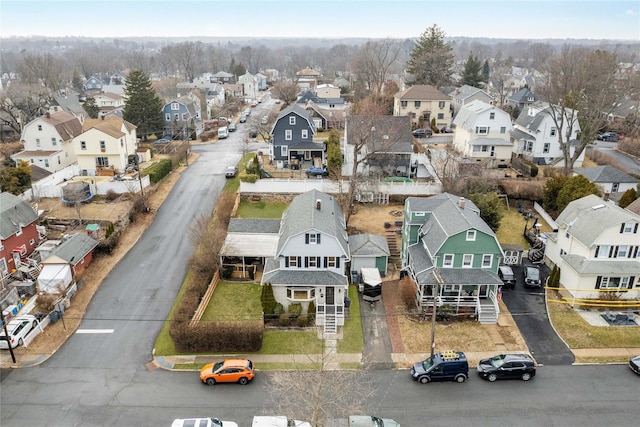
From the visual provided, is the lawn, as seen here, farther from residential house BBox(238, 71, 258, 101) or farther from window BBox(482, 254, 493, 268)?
residential house BBox(238, 71, 258, 101)

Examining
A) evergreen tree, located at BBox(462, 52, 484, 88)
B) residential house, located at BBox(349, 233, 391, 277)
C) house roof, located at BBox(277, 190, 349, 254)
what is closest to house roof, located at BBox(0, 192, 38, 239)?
house roof, located at BBox(277, 190, 349, 254)

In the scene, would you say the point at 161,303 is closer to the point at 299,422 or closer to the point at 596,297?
the point at 299,422

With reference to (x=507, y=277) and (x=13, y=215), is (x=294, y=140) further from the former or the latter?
(x=507, y=277)

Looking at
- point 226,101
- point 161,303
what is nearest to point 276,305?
point 161,303

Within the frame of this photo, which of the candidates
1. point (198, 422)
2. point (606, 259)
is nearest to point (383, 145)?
point (606, 259)


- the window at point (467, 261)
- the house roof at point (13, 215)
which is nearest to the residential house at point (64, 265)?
the house roof at point (13, 215)

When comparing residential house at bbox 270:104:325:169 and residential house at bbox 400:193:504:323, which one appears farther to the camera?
residential house at bbox 270:104:325:169

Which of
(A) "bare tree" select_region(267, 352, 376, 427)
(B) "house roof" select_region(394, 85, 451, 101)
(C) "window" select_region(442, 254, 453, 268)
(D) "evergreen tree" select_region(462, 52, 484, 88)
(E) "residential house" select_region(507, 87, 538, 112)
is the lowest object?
(A) "bare tree" select_region(267, 352, 376, 427)
